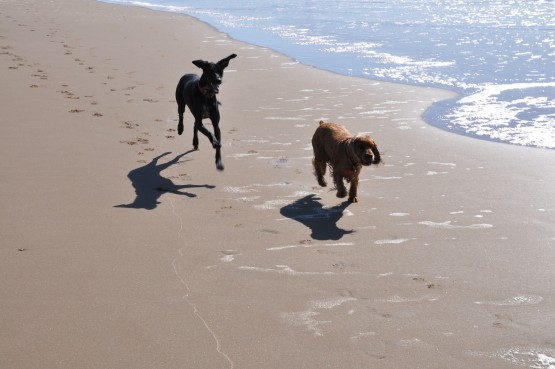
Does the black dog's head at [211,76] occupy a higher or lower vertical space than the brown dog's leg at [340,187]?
higher

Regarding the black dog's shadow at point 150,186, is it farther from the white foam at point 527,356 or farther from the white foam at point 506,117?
the white foam at point 506,117

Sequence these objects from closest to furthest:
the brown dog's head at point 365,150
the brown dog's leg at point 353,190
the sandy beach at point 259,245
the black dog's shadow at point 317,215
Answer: the sandy beach at point 259,245 < the black dog's shadow at point 317,215 < the brown dog's head at point 365,150 < the brown dog's leg at point 353,190

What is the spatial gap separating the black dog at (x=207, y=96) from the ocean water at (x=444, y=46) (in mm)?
3736

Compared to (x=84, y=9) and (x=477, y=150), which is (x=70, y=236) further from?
(x=84, y=9)

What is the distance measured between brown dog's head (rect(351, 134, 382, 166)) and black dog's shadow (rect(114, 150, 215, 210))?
5.27 feet

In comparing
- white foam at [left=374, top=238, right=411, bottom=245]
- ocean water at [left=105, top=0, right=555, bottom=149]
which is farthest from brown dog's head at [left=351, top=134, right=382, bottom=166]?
ocean water at [left=105, top=0, right=555, bottom=149]

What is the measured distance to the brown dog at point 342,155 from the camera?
618 centimetres

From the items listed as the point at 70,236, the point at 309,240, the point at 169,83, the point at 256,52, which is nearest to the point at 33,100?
the point at 169,83

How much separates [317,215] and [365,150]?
740 millimetres

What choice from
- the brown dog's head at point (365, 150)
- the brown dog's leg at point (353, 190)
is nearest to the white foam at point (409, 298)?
the brown dog's head at point (365, 150)

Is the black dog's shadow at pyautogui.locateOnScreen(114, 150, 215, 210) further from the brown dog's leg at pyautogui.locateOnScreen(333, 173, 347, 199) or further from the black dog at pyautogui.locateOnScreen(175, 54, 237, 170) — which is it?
the brown dog's leg at pyautogui.locateOnScreen(333, 173, 347, 199)

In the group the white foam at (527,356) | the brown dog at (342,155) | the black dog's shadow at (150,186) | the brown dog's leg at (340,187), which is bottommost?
the black dog's shadow at (150,186)

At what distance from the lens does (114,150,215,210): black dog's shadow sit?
20.2ft

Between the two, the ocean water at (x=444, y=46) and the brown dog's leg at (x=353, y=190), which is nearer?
the brown dog's leg at (x=353, y=190)
